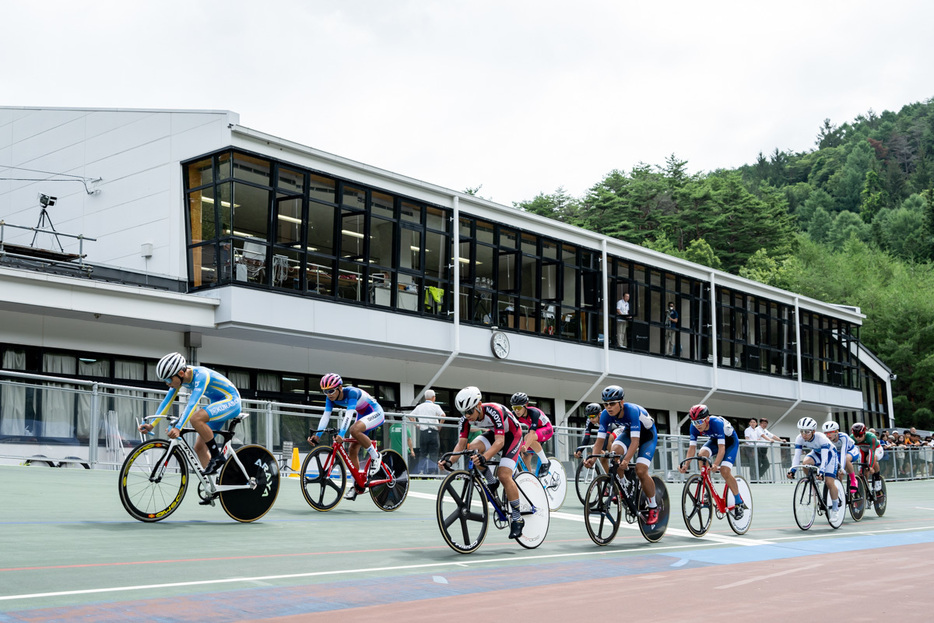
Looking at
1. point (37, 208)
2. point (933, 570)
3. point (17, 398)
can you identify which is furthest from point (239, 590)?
point (37, 208)

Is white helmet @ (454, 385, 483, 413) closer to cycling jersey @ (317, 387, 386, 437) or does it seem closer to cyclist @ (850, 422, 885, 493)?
cycling jersey @ (317, 387, 386, 437)

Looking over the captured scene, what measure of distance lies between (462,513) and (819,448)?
828 cm

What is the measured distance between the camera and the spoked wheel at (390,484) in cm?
1394

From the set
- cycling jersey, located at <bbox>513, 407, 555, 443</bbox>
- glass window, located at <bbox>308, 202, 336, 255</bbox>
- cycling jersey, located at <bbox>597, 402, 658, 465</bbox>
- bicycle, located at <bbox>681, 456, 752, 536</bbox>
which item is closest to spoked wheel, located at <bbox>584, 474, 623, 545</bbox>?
cycling jersey, located at <bbox>597, 402, 658, 465</bbox>

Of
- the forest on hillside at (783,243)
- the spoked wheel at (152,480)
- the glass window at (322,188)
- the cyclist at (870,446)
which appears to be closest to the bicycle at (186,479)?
the spoked wheel at (152,480)

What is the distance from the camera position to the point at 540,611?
7.21 meters

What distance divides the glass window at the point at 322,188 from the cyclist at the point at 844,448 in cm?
1337

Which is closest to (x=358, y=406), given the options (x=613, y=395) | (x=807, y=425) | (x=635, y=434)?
(x=613, y=395)

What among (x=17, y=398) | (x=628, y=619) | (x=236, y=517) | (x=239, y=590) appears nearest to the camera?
(x=628, y=619)

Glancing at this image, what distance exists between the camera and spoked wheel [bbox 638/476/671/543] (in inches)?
485

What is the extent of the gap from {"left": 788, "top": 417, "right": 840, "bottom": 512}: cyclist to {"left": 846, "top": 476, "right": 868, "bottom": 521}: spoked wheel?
1.86m

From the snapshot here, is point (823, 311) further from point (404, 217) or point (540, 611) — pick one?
point (540, 611)

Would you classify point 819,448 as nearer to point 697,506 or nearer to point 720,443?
point 720,443

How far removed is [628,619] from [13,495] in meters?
8.80
